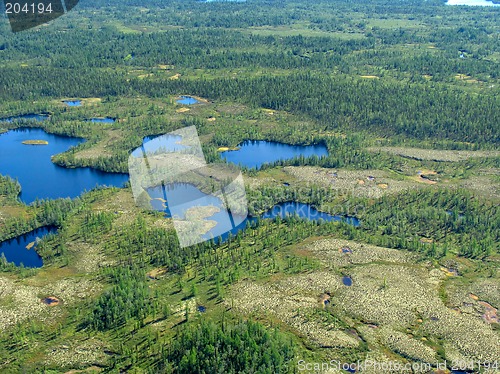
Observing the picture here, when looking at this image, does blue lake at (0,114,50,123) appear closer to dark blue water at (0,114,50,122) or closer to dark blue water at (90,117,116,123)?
dark blue water at (0,114,50,122)

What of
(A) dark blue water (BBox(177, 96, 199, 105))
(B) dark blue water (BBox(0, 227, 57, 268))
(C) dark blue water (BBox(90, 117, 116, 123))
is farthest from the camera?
(A) dark blue water (BBox(177, 96, 199, 105))

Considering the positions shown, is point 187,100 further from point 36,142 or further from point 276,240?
point 276,240

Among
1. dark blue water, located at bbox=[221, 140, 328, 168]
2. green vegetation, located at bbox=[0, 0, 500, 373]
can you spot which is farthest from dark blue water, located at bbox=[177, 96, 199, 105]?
dark blue water, located at bbox=[221, 140, 328, 168]

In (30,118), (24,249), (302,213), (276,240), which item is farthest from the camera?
(30,118)

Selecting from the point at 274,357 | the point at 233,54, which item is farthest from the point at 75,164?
the point at 233,54

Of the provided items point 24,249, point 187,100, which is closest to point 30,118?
point 187,100

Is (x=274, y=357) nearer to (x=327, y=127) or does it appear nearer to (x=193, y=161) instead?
(x=193, y=161)
